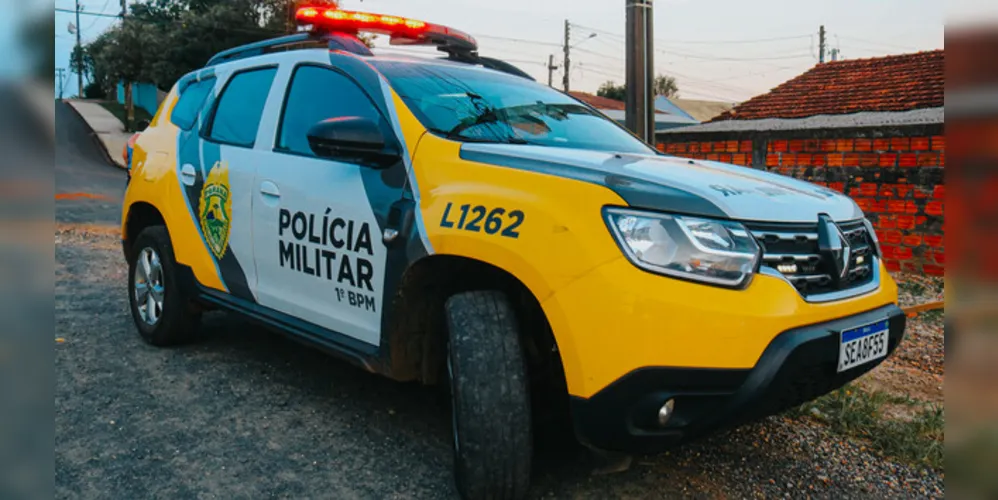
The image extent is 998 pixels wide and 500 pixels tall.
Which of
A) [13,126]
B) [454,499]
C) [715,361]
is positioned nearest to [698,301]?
[715,361]

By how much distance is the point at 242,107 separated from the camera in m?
3.78

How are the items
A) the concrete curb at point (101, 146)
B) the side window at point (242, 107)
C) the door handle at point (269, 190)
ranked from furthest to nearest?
the concrete curb at point (101, 146), the side window at point (242, 107), the door handle at point (269, 190)

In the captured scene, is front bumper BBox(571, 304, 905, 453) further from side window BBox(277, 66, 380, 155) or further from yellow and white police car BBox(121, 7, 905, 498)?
side window BBox(277, 66, 380, 155)

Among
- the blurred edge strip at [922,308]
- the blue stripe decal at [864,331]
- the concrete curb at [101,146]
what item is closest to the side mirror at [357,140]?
the blue stripe decal at [864,331]

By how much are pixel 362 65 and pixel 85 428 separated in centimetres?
195

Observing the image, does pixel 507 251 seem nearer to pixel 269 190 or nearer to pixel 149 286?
pixel 269 190

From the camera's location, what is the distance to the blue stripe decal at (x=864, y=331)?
2.28 metres

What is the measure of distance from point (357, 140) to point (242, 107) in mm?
1330

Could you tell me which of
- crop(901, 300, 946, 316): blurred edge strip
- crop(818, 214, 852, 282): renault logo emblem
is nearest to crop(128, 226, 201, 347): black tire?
crop(818, 214, 852, 282): renault logo emblem

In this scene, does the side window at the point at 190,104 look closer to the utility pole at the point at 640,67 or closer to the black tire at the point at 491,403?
the black tire at the point at 491,403

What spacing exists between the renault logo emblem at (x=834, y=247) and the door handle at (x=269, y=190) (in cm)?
222

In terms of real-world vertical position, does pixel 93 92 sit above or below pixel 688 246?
above

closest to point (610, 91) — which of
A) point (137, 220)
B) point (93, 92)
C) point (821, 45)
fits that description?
point (821, 45)

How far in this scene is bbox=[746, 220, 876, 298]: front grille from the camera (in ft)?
7.36
